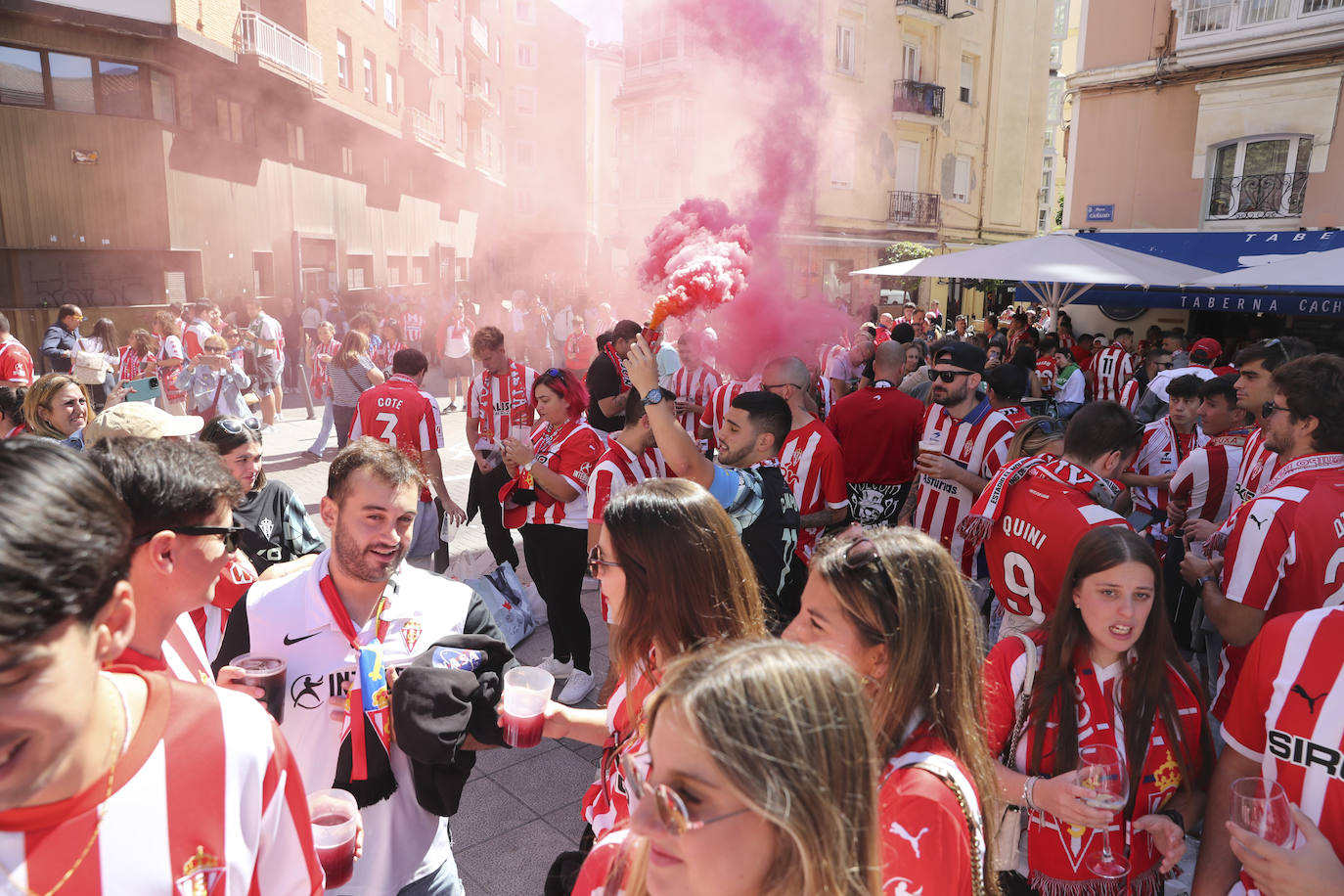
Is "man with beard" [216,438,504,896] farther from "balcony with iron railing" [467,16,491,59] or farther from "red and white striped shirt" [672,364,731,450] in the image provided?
"balcony with iron railing" [467,16,491,59]

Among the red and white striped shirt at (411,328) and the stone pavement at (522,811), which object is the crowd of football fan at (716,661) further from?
the red and white striped shirt at (411,328)

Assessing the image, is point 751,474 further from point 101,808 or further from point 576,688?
point 101,808

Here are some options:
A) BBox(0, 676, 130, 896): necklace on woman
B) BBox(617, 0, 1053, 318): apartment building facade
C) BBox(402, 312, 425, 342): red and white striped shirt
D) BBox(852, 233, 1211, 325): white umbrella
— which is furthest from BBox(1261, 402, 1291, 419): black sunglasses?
BBox(402, 312, 425, 342): red and white striped shirt

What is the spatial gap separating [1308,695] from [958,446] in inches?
136

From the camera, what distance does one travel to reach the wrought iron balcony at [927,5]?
2680 cm

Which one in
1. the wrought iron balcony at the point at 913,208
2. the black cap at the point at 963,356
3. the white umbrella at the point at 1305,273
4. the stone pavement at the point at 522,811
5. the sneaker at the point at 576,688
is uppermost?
the wrought iron balcony at the point at 913,208

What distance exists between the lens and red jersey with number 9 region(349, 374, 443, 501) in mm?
6535

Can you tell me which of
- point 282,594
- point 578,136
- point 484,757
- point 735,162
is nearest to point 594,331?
point 735,162

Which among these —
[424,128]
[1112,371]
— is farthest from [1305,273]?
[424,128]

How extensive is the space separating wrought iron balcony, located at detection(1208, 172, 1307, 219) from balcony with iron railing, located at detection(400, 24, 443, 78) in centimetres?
2339

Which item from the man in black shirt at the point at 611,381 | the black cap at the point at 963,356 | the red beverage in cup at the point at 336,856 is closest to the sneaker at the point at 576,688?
the man in black shirt at the point at 611,381

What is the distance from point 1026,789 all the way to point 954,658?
31.7 inches

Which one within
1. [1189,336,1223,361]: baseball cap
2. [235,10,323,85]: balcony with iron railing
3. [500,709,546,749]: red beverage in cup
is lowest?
[500,709,546,749]: red beverage in cup

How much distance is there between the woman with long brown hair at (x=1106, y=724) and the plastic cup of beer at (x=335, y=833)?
167cm
